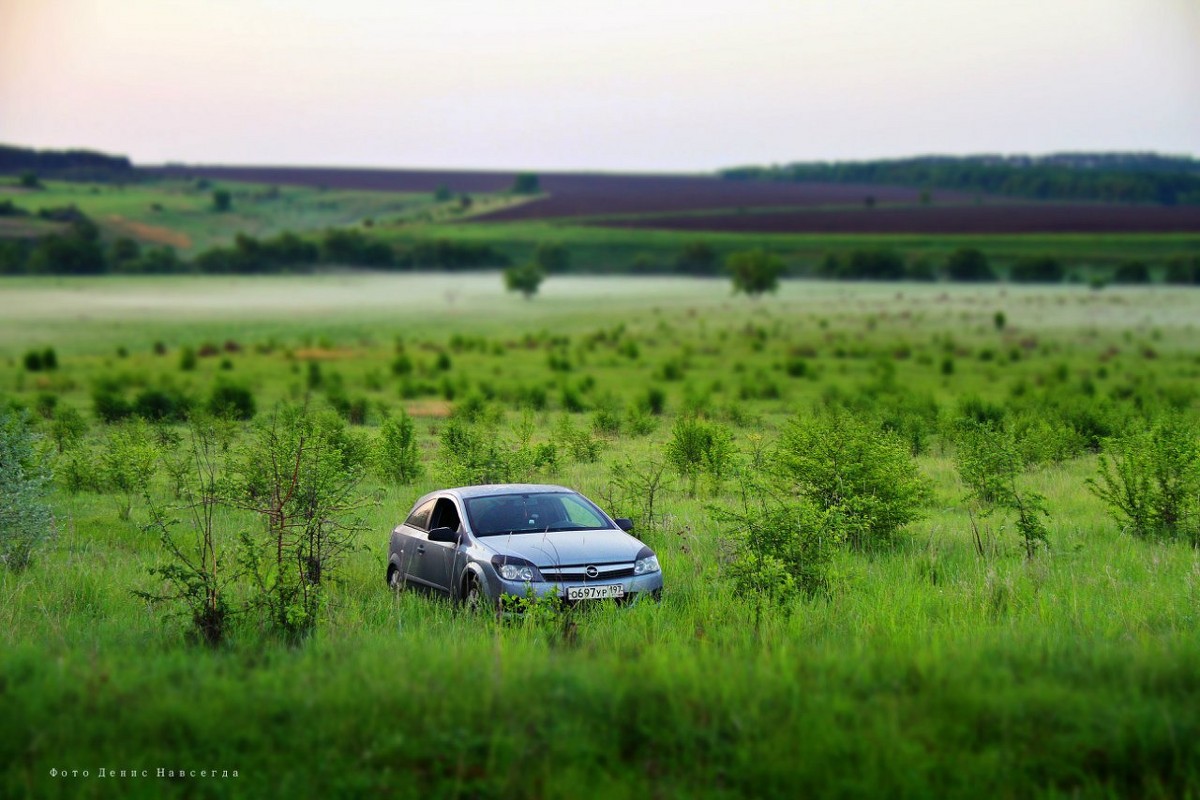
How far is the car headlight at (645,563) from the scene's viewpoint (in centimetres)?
1143

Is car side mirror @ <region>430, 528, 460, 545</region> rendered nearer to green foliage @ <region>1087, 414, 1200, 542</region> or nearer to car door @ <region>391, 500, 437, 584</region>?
car door @ <region>391, 500, 437, 584</region>

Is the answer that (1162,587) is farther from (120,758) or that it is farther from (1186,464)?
(120,758)

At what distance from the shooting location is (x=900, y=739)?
671 cm

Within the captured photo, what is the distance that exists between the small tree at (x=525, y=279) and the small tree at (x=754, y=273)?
22.5 m

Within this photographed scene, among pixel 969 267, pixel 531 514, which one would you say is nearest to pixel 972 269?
pixel 969 267

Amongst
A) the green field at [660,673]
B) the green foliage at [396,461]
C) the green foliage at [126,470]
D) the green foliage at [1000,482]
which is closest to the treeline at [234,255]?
the green field at [660,673]

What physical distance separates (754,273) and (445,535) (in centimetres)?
10675

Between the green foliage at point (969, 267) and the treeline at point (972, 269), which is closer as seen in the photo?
the treeline at point (972, 269)

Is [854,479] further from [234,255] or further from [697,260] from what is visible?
[234,255]

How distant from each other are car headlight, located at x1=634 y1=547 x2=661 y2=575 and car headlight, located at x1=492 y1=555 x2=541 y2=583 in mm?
1075

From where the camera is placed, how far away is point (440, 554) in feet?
40.1

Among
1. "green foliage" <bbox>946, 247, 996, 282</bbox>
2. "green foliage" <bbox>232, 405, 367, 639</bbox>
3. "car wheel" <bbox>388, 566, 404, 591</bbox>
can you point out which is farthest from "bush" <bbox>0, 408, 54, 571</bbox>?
"green foliage" <bbox>946, 247, 996, 282</bbox>

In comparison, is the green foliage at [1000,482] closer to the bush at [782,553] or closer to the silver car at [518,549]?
the bush at [782,553]

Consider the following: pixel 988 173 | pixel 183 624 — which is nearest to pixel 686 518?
pixel 183 624
